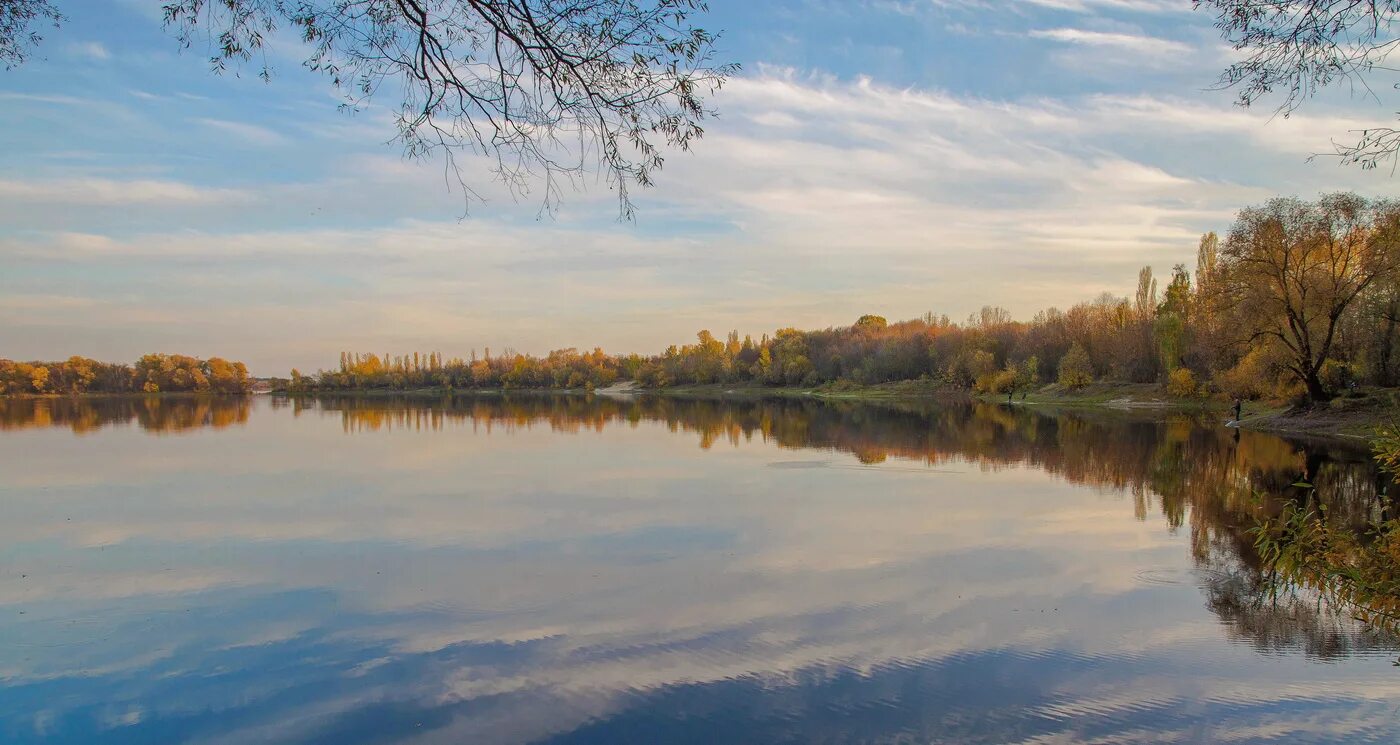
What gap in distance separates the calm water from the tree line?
38.3 ft

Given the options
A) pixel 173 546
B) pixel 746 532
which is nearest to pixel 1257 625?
pixel 746 532

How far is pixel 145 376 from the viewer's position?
116 meters

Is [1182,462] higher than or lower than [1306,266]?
lower

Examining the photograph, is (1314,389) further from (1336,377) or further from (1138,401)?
(1138,401)

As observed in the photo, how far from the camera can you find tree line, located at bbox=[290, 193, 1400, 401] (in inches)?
1046

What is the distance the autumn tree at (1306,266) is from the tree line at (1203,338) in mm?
42

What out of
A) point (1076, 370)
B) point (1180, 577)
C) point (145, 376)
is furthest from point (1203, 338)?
point (145, 376)

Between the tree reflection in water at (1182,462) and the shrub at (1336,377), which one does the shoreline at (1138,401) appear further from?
the tree reflection in water at (1182,462)

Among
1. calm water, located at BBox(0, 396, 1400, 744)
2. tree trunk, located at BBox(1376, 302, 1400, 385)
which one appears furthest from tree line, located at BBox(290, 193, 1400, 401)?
calm water, located at BBox(0, 396, 1400, 744)

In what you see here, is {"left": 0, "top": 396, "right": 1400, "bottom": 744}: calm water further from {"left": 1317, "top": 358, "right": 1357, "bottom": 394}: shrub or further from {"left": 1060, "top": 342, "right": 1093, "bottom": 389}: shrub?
{"left": 1060, "top": 342, "right": 1093, "bottom": 389}: shrub

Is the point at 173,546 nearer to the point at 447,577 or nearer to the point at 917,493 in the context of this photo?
the point at 447,577

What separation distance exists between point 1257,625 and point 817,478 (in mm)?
10663

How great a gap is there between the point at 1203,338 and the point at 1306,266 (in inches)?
438

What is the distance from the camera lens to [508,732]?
18.1 feet
